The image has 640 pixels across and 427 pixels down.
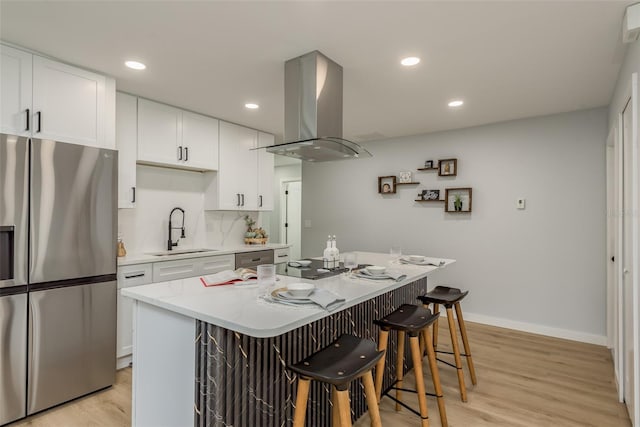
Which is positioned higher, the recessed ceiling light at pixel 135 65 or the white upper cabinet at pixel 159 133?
the recessed ceiling light at pixel 135 65

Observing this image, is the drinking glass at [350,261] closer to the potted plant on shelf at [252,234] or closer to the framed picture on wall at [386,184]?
the potted plant on shelf at [252,234]

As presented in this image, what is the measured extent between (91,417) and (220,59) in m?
2.57

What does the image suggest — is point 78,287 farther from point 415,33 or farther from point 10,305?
point 415,33

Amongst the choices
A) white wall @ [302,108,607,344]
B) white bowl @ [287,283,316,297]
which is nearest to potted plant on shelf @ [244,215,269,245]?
white wall @ [302,108,607,344]

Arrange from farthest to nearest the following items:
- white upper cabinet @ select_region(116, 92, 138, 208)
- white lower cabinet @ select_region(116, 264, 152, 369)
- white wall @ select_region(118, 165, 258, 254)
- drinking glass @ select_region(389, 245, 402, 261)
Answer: white wall @ select_region(118, 165, 258, 254)
white upper cabinet @ select_region(116, 92, 138, 208)
drinking glass @ select_region(389, 245, 402, 261)
white lower cabinet @ select_region(116, 264, 152, 369)

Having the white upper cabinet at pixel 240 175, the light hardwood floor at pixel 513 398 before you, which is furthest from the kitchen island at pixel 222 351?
the white upper cabinet at pixel 240 175

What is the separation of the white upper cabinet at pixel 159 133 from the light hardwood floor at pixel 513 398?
1.96m

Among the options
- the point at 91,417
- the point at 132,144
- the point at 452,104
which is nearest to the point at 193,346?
the point at 91,417

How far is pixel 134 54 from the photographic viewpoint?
2.43 m

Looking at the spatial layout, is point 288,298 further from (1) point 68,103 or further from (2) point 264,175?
(2) point 264,175

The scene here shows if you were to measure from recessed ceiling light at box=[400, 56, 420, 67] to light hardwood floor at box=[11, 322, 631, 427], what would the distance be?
7.96 ft

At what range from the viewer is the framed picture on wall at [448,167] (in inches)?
173

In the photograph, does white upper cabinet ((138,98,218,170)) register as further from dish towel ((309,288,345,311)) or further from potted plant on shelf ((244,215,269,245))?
dish towel ((309,288,345,311))

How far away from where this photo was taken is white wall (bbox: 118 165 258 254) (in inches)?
140
